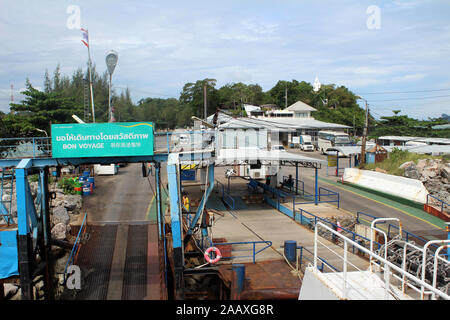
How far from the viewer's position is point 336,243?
16906 millimetres

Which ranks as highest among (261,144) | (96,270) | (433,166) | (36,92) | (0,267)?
(36,92)

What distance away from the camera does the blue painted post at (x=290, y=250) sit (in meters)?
13.9

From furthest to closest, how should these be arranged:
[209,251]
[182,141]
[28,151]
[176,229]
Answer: [182,141], [28,151], [209,251], [176,229]

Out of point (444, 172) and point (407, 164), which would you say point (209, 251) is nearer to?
point (407, 164)

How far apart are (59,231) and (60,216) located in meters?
2.35

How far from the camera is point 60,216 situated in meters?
20.3

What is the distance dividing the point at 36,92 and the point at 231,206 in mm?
33842

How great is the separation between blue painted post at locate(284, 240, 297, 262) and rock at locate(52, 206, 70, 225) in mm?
13168

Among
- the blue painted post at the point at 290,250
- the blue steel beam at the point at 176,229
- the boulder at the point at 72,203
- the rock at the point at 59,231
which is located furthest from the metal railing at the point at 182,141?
the boulder at the point at 72,203

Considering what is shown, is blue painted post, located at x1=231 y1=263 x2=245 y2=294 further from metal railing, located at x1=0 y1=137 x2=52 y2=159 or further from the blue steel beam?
metal railing, located at x1=0 y1=137 x2=52 y2=159

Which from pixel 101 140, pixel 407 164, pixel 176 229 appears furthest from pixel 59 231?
pixel 407 164

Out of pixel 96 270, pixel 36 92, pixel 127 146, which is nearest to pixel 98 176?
pixel 36 92

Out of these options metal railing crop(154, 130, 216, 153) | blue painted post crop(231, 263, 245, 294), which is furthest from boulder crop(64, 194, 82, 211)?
blue painted post crop(231, 263, 245, 294)

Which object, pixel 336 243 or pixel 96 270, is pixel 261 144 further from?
pixel 96 270
